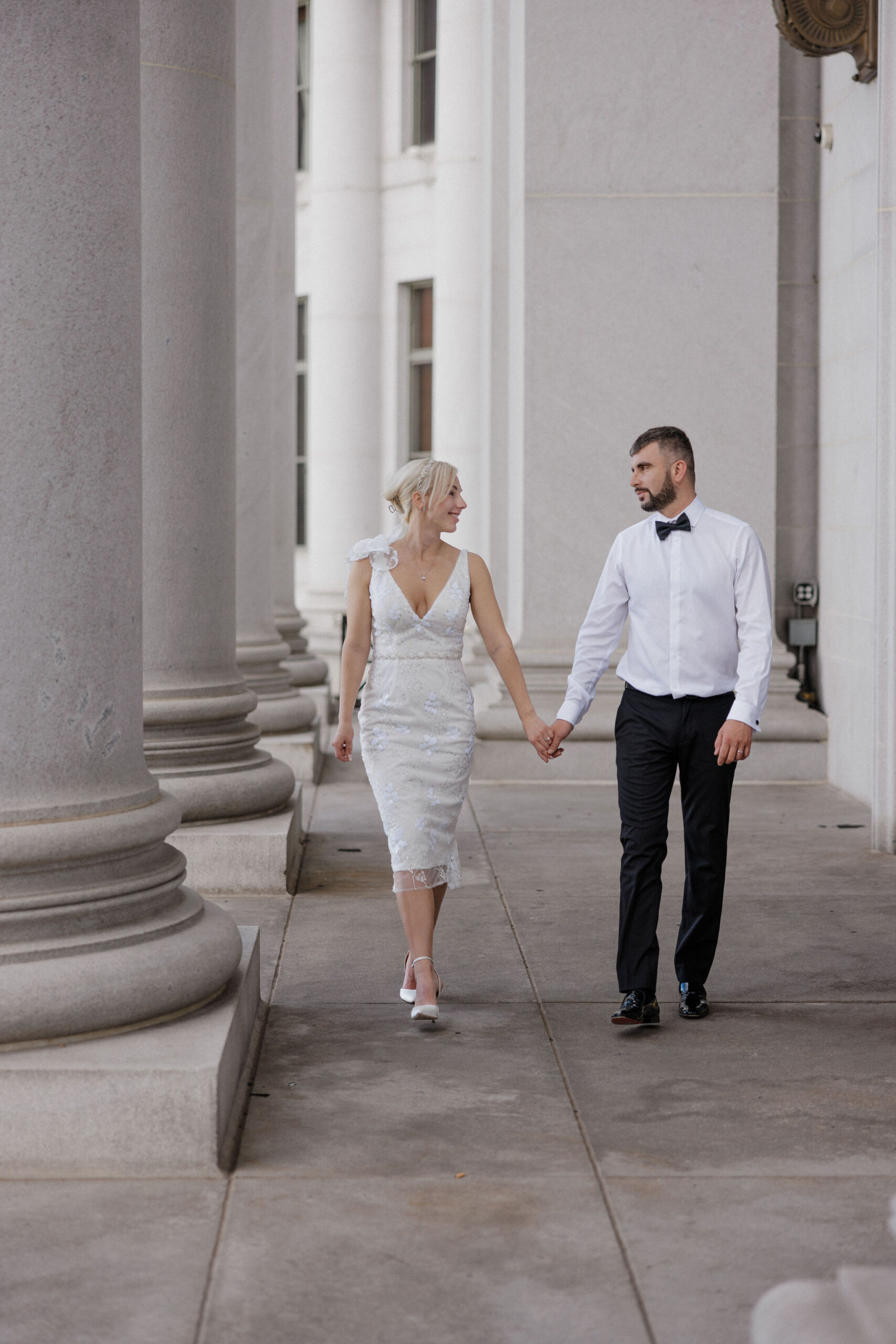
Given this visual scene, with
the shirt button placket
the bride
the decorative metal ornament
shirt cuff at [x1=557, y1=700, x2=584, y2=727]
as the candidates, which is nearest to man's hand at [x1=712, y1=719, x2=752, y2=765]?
the shirt button placket

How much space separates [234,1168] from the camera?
423 centimetres

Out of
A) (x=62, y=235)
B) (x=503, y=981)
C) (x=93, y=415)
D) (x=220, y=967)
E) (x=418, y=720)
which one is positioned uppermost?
(x=62, y=235)

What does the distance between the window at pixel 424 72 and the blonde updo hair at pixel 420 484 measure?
1695cm

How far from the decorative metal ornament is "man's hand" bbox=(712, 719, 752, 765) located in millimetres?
6149

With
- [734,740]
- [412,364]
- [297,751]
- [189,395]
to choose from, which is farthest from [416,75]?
[734,740]

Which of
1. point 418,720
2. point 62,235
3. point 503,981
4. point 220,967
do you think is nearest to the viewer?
point 62,235

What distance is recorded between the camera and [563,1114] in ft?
15.3

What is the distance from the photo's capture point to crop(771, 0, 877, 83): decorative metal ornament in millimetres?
9805

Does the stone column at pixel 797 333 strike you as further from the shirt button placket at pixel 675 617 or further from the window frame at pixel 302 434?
the window frame at pixel 302 434

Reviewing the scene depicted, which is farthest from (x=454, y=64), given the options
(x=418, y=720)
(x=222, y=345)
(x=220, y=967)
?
(x=220, y=967)

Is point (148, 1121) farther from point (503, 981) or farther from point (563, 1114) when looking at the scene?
point (503, 981)

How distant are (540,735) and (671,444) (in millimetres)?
1150

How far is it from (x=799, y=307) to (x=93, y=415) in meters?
8.88

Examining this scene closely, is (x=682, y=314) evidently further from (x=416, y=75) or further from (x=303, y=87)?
(x=303, y=87)
